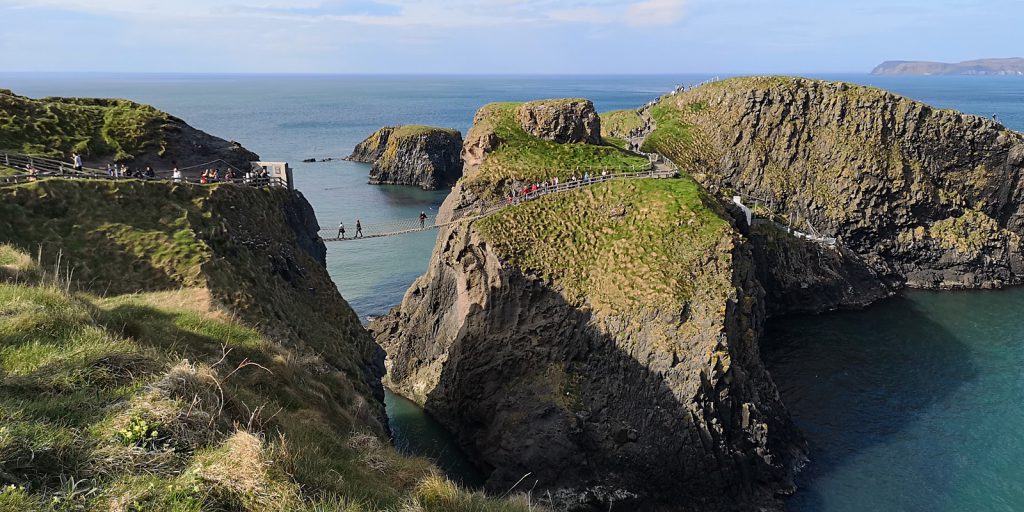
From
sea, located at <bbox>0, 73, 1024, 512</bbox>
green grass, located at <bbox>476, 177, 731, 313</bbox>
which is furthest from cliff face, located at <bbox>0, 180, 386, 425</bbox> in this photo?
green grass, located at <bbox>476, 177, 731, 313</bbox>

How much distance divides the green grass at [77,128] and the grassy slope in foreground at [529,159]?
2276 centimetres

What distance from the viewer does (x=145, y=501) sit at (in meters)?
8.68

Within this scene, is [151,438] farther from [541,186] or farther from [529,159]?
[529,159]

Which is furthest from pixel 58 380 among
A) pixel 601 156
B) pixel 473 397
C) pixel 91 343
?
pixel 601 156

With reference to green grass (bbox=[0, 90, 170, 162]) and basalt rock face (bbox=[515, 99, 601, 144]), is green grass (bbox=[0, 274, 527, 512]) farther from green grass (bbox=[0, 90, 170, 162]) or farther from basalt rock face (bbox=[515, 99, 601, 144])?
basalt rock face (bbox=[515, 99, 601, 144])

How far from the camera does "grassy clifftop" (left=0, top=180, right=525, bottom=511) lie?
29.8 feet

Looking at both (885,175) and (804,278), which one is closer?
(804,278)

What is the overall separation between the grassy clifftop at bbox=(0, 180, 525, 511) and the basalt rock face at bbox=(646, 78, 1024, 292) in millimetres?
61625

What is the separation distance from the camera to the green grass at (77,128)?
35406 mm

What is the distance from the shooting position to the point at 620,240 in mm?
43062

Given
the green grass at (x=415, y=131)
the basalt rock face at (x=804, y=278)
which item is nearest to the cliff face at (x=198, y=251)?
the basalt rock face at (x=804, y=278)

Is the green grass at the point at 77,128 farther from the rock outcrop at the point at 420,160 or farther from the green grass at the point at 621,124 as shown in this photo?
the rock outcrop at the point at 420,160

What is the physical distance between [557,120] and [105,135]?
35.0m

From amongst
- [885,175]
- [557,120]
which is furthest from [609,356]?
[885,175]
